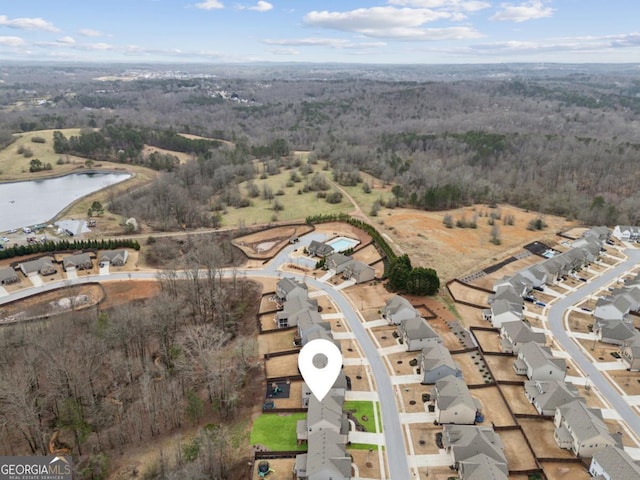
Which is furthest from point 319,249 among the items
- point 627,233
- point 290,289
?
point 627,233

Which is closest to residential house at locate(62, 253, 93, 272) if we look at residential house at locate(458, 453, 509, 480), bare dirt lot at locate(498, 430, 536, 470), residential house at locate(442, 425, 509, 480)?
residential house at locate(442, 425, 509, 480)

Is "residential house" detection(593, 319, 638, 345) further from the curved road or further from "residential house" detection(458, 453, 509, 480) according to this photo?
"residential house" detection(458, 453, 509, 480)

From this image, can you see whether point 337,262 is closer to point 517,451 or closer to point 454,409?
point 454,409

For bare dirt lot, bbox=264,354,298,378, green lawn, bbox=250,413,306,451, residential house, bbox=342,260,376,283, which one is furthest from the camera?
residential house, bbox=342,260,376,283

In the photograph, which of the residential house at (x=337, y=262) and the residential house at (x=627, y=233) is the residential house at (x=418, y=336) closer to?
the residential house at (x=337, y=262)

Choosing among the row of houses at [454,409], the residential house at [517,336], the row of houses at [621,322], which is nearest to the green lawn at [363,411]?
the row of houses at [454,409]
